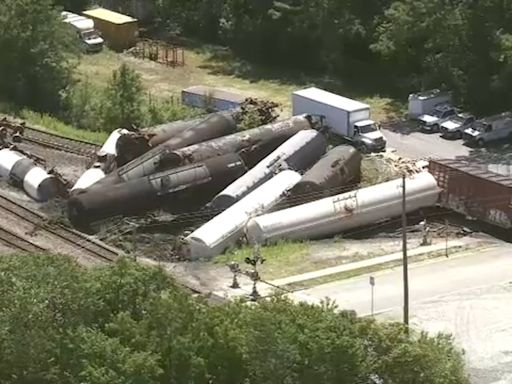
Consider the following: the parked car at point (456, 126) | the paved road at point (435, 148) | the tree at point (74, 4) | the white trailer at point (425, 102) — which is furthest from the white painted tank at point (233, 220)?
the tree at point (74, 4)

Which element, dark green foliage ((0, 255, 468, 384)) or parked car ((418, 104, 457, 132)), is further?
parked car ((418, 104, 457, 132))

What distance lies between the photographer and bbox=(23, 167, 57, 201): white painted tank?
42.1m

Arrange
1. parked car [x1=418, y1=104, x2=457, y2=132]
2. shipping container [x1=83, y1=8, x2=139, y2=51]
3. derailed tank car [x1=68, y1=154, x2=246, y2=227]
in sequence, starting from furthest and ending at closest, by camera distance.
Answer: shipping container [x1=83, y1=8, x2=139, y2=51]
parked car [x1=418, y1=104, x2=457, y2=132]
derailed tank car [x1=68, y1=154, x2=246, y2=227]

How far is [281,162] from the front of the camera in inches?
1724

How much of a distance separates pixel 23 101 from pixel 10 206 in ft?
45.7

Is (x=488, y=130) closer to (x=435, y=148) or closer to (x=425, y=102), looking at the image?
(x=435, y=148)

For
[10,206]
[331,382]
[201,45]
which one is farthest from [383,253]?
[201,45]

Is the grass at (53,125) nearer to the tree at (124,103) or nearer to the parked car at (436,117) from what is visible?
the tree at (124,103)

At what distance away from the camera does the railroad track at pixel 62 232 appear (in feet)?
124

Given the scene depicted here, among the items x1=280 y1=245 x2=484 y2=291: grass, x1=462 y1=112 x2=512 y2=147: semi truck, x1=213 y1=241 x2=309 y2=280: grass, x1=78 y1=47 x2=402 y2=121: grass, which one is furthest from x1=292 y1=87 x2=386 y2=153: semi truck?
x1=213 y1=241 x2=309 y2=280: grass

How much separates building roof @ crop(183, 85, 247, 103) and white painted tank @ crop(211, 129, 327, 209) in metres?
9.00

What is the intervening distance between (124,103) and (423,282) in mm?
19875

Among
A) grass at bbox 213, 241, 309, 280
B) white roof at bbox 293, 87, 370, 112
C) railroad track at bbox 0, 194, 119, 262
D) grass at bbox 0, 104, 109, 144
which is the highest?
white roof at bbox 293, 87, 370, 112

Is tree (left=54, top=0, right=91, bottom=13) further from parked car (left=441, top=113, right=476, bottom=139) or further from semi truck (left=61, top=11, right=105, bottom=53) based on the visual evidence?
parked car (left=441, top=113, right=476, bottom=139)
